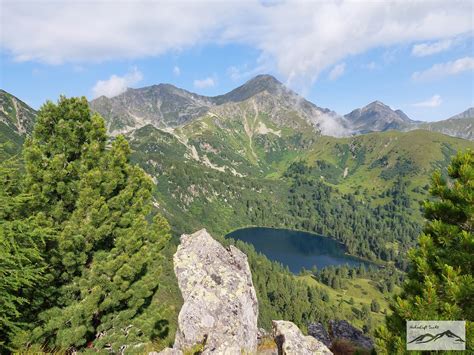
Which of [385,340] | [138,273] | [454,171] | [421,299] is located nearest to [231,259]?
[138,273]

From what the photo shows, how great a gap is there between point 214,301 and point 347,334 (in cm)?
1367

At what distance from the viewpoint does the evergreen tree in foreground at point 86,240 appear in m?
19.3

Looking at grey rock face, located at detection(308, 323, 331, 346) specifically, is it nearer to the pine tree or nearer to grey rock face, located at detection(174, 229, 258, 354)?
grey rock face, located at detection(174, 229, 258, 354)

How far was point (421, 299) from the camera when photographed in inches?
436

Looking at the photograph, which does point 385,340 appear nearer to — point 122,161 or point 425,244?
point 425,244

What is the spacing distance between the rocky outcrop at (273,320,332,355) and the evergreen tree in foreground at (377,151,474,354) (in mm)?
3259

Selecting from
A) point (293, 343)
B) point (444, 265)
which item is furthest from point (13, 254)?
point (444, 265)

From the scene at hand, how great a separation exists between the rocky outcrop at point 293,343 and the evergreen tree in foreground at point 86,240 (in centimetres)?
1065

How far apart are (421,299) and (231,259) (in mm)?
10537

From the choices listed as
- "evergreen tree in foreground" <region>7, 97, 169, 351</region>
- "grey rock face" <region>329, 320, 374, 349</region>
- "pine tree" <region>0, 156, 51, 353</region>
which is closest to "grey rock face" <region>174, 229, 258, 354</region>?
"evergreen tree in foreground" <region>7, 97, 169, 351</region>

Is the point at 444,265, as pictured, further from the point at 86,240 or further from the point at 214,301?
the point at 86,240

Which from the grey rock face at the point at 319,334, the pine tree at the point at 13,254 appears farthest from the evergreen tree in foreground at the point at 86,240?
the grey rock face at the point at 319,334

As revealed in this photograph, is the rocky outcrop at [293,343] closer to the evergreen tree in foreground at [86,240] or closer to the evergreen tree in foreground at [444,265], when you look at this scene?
the evergreen tree in foreground at [444,265]

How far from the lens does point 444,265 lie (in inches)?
444
